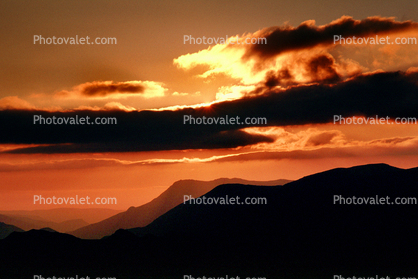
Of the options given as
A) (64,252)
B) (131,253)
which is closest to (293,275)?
(131,253)

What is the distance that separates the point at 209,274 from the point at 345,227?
88.7m

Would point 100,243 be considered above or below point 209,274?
above

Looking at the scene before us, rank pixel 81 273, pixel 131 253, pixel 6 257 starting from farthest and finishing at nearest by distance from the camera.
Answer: pixel 131 253, pixel 6 257, pixel 81 273

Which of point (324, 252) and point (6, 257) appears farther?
point (324, 252)

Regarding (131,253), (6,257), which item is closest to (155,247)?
(131,253)

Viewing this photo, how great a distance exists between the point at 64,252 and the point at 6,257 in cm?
2484

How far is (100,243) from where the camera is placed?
177 metres

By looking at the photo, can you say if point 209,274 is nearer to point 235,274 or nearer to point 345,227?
point 235,274

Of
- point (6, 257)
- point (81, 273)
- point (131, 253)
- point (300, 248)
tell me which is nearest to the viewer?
point (81, 273)

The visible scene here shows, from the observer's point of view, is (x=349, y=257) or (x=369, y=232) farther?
(x=369, y=232)

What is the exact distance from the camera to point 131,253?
17175 cm

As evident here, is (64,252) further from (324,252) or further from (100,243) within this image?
(324,252)

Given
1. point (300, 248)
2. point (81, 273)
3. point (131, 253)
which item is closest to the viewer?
point (81, 273)

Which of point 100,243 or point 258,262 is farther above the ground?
point 100,243
